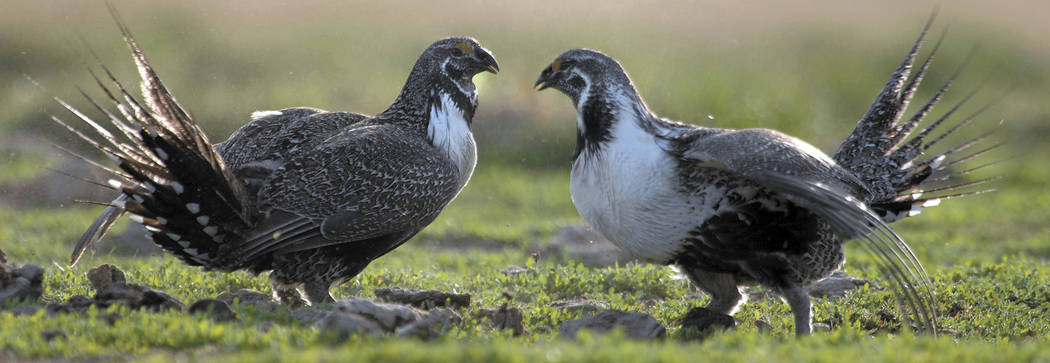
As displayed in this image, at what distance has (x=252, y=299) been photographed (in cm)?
626

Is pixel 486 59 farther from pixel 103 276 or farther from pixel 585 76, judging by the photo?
pixel 103 276

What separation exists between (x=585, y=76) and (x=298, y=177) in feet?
5.92

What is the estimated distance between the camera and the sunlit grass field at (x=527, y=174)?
4.75 m

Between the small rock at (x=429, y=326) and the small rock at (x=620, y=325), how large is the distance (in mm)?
633

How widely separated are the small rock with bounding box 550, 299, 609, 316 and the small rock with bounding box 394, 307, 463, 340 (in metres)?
1.12

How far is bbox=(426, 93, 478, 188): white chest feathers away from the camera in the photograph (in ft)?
21.4

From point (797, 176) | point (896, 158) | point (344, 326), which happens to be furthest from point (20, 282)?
point (896, 158)

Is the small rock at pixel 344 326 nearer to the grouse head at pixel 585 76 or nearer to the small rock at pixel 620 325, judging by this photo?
the small rock at pixel 620 325

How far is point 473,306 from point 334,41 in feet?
49.9

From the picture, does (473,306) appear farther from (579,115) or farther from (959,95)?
(959,95)

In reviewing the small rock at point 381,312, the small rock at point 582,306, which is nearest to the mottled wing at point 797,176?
the small rock at point 582,306

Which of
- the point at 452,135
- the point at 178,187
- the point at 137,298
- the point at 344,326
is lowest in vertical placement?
the point at 344,326

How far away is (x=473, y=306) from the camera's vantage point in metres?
6.38

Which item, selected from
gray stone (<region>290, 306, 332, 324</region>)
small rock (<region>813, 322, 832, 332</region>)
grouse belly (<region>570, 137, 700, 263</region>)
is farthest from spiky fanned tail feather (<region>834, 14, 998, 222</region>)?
gray stone (<region>290, 306, 332, 324</region>)
